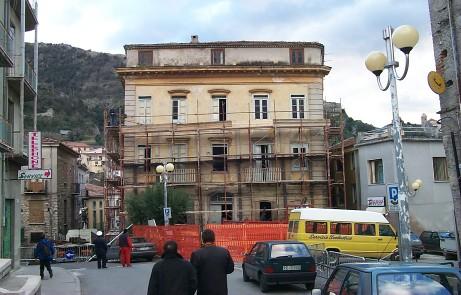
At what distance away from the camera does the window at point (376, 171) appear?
123ft

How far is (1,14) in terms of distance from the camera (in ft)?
68.7

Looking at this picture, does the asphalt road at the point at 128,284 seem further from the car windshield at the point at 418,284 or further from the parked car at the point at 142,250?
the car windshield at the point at 418,284

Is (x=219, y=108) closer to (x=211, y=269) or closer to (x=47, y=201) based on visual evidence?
(x=47, y=201)

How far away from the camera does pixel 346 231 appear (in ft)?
77.8

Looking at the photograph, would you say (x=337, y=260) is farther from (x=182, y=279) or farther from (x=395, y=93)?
(x=182, y=279)

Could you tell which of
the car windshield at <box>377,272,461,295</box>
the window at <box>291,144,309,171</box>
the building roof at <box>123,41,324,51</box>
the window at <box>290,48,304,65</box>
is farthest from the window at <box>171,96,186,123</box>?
the car windshield at <box>377,272,461,295</box>

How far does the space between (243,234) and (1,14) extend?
14.9 meters

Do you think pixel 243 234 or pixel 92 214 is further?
pixel 92 214

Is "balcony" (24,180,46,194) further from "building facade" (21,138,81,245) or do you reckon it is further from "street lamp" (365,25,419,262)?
"street lamp" (365,25,419,262)

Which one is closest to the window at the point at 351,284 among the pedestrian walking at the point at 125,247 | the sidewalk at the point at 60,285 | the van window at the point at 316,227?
the sidewalk at the point at 60,285

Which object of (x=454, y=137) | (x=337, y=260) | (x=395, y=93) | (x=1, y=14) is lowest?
(x=337, y=260)

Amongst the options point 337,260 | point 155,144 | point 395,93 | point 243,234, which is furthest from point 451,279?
point 155,144

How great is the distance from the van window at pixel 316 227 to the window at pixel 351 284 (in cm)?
1661

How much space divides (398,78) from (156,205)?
25.5 meters
